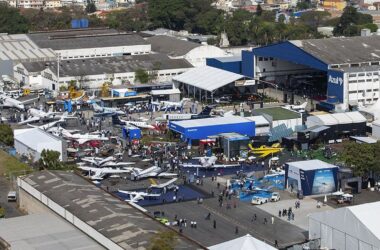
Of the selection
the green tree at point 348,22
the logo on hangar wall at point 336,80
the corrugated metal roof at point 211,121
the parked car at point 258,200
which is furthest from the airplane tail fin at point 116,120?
the green tree at point 348,22

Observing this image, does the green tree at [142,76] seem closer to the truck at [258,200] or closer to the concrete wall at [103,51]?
the concrete wall at [103,51]

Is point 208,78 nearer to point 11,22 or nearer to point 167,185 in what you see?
point 167,185

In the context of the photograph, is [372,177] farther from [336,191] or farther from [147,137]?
[147,137]

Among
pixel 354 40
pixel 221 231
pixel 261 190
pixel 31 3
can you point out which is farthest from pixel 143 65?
pixel 31 3

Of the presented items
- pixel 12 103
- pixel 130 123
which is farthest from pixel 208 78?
pixel 12 103

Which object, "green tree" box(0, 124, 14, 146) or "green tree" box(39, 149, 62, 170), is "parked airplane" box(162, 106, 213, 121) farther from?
"green tree" box(39, 149, 62, 170)

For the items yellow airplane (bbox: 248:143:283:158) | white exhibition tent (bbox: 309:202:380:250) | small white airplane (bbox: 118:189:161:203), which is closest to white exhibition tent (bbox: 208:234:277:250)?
white exhibition tent (bbox: 309:202:380:250)
